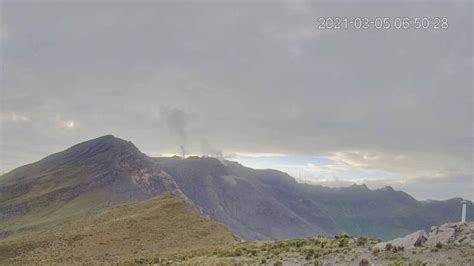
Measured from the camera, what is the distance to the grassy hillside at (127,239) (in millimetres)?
75188

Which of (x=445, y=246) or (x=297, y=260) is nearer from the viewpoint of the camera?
(x=445, y=246)

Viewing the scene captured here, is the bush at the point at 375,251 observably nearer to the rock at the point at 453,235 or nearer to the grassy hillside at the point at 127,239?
the rock at the point at 453,235

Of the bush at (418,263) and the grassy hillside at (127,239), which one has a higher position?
the bush at (418,263)

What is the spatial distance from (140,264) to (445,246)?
2742 centimetres

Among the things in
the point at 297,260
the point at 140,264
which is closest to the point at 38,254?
the point at 140,264

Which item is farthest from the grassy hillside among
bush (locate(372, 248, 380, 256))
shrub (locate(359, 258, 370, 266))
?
shrub (locate(359, 258, 370, 266))

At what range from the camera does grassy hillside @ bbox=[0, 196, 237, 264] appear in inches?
2960

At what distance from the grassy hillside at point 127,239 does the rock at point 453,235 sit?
38.1m

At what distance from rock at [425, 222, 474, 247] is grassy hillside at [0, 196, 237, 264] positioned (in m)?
38.1

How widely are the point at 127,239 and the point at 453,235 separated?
195 ft

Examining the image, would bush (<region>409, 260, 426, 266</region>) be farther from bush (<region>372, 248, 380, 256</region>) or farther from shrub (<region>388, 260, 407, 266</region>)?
bush (<region>372, 248, 380, 256</region>)

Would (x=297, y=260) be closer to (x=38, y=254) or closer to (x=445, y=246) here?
(x=445, y=246)

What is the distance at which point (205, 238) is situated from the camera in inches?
3135

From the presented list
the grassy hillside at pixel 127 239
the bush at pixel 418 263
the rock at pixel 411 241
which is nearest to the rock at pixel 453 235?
the rock at pixel 411 241
